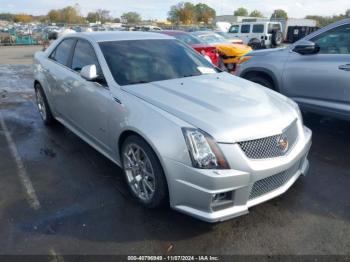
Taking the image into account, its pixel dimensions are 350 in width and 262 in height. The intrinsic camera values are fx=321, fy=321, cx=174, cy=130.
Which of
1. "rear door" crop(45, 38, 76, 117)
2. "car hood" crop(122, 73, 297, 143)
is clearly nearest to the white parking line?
"rear door" crop(45, 38, 76, 117)

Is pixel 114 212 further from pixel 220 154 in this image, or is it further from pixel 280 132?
pixel 280 132

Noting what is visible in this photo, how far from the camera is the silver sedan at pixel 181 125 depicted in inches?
103

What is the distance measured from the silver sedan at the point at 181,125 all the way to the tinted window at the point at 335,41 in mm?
1752

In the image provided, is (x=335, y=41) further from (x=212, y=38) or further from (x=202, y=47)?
(x=212, y=38)

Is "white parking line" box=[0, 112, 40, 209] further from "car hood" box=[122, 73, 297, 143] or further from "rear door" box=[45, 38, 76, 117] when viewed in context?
"car hood" box=[122, 73, 297, 143]

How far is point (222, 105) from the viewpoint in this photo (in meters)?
3.01

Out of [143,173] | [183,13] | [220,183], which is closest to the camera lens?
[220,183]

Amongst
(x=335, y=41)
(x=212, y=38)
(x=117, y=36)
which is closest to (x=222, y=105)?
(x=117, y=36)

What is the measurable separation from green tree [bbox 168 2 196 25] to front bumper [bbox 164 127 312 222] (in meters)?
70.9

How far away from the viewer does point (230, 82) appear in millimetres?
3797

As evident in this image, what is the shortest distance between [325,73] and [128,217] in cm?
347

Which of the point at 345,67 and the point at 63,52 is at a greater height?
the point at 63,52

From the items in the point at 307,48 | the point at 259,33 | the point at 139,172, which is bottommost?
the point at 139,172

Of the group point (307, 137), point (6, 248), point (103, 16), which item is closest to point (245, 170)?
point (307, 137)
